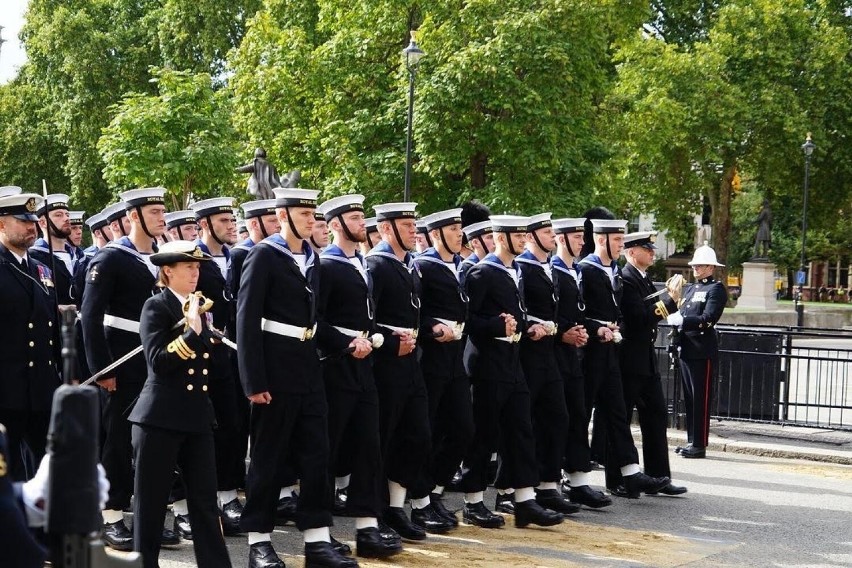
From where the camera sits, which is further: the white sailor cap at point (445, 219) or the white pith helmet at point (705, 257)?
the white pith helmet at point (705, 257)

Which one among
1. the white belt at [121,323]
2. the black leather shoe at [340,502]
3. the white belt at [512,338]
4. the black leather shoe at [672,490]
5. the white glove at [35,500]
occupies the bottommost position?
the black leather shoe at [340,502]

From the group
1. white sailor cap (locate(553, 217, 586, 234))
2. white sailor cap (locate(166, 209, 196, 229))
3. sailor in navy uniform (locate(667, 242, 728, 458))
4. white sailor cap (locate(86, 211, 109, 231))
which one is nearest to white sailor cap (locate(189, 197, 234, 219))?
white sailor cap (locate(166, 209, 196, 229))

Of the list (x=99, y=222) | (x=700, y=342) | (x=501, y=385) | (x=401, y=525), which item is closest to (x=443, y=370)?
(x=501, y=385)

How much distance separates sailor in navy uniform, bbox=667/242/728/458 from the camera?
13633mm

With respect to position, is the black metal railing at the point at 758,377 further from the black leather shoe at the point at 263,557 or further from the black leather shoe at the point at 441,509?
the black leather shoe at the point at 263,557

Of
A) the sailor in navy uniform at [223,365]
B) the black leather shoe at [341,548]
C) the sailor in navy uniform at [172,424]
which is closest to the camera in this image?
the sailor in navy uniform at [172,424]

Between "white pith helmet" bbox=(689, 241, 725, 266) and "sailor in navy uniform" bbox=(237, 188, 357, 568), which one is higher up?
"white pith helmet" bbox=(689, 241, 725, 266)

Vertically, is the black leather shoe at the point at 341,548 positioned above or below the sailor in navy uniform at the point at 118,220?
below

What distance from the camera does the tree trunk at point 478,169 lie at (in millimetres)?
32406

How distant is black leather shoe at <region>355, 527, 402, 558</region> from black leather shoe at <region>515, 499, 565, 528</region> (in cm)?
153

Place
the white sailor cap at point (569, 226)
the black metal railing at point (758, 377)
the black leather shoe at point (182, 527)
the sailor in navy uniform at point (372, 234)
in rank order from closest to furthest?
the black leather shoe at point (182, 527) → the white sailor cap at point (569, 226) → the sailor in navy uniform at point (372, 234) → the black metal railing at point (758, 377)

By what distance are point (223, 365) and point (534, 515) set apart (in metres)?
2.62

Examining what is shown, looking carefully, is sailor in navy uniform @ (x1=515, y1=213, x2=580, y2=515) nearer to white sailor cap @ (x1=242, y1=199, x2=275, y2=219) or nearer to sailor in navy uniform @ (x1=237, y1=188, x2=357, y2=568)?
white sailor cap @ (x1=242, y1=199, x2=275, y2=219)

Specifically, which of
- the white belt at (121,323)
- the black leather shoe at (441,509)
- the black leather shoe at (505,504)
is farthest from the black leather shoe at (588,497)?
the white belt at (121,323)
